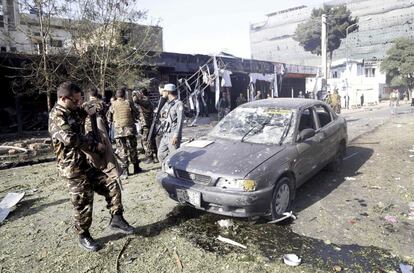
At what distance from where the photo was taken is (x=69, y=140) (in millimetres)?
3178

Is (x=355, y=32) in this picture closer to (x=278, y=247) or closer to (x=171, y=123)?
(x=171, y=123)

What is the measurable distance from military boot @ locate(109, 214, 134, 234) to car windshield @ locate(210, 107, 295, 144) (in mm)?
1951

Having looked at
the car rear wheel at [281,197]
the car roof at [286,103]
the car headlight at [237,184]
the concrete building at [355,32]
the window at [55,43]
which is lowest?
the car rear wheel at [281,197]

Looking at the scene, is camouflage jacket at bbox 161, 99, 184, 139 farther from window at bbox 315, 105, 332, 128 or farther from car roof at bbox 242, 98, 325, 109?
window at bbox 315, 105, 332, 128

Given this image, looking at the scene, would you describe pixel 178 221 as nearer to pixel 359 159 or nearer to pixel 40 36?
pixel 359 159

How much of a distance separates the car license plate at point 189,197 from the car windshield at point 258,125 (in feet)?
3.96

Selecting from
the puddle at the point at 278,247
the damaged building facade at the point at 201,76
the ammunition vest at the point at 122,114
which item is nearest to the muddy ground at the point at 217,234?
the puddle at the point at 278,247

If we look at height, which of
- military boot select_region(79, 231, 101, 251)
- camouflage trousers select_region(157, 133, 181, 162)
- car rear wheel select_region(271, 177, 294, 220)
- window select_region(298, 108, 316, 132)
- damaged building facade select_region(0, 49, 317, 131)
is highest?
damaged building facade select_region(0, 49, 317, 131)

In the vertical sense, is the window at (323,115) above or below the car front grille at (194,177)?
above

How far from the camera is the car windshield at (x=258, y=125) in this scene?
4.78 metres

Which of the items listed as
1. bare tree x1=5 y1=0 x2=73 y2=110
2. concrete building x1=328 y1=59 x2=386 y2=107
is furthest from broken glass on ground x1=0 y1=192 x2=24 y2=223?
concrete building x1=328 y1=59 x2=386 y2=107

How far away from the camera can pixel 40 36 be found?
11.7 meters

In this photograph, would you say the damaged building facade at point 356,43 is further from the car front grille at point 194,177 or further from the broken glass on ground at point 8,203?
the broken glass on ground at point 8,203

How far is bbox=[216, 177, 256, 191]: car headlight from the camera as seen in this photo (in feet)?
12.5
